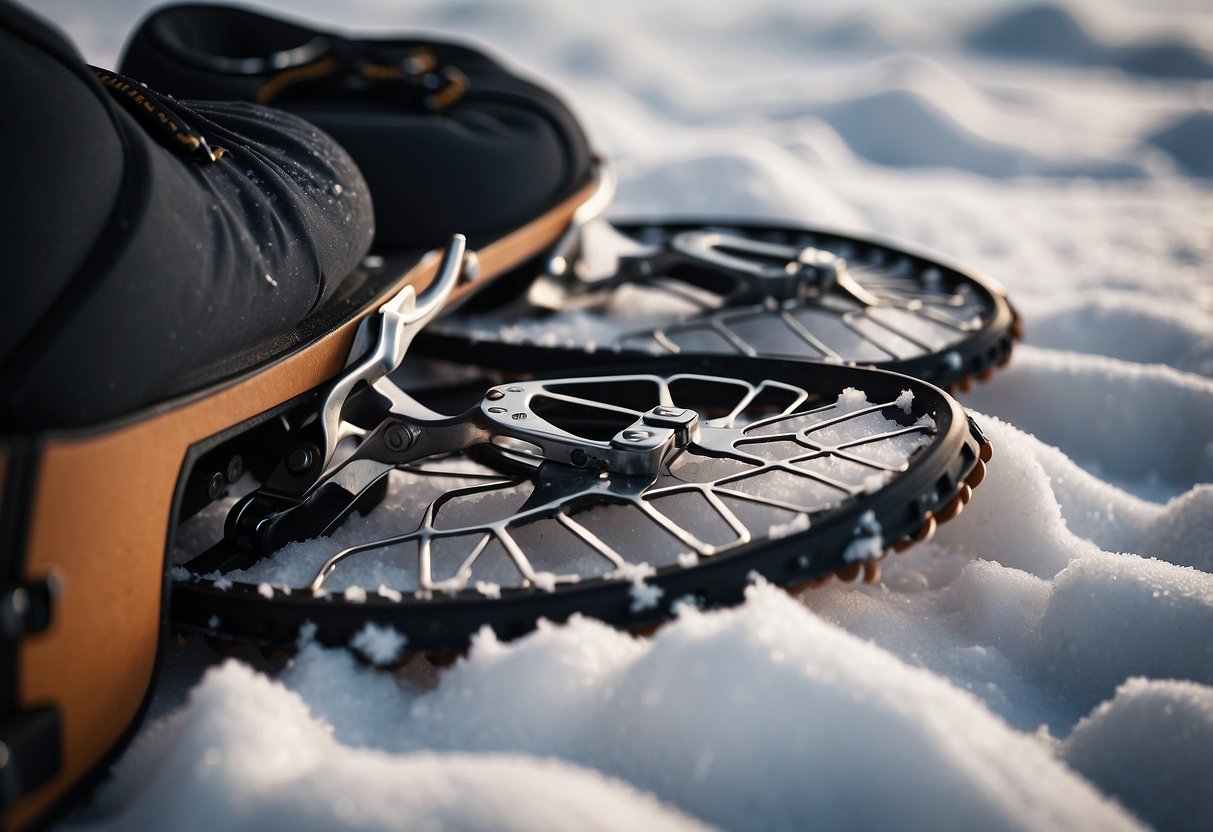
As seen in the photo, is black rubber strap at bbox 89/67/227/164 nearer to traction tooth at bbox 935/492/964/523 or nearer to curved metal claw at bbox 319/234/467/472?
curved metal claw at bbox 319/234/467/472

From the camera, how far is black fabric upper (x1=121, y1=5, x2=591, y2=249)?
88 cm

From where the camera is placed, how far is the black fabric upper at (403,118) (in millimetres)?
884

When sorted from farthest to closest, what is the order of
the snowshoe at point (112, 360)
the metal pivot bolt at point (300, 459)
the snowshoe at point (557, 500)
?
the metal pivot bolt at point (300, 459), the snowshoe at point (557, 500), the snowshoe at point (112, 360)

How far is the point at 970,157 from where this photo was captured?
7.16ft

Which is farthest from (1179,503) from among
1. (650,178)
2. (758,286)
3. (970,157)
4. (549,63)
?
(549,63)

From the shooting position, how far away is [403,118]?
904 millimetres

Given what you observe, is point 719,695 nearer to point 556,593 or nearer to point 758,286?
point 556,593

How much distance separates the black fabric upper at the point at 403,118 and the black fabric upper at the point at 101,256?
0.98 feet

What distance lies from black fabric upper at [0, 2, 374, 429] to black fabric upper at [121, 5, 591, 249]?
30 cm

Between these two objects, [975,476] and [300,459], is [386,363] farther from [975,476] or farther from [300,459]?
[975,476]

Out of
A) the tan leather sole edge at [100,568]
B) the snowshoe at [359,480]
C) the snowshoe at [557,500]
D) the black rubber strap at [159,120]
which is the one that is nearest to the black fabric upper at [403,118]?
the snowshoe at [359,480]

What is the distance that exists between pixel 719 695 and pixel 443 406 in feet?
1.26

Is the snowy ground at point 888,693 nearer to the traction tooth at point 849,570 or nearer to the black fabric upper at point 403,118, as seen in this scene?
the traction tooth at point 849,570

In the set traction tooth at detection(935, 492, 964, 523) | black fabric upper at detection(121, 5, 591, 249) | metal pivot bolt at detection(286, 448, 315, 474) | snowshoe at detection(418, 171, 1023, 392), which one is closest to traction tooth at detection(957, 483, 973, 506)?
traction tooth at detection(935, 492, 964, 523)
